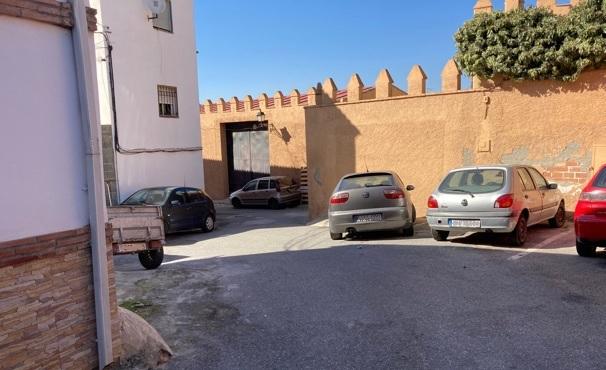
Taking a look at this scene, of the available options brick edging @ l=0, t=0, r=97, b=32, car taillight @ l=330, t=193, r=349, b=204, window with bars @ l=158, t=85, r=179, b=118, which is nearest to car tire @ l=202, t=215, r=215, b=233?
window with bars @ l=158, t=85, r=179, b=118

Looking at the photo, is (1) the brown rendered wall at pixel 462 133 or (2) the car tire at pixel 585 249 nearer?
(2) the car tire at pixel 585 249

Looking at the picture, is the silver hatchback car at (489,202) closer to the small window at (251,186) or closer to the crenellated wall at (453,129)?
the crenellated wall at (453,129)

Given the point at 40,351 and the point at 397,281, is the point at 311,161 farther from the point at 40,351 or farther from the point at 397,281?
the point at 40,351

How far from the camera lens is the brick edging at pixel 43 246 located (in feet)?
10.4

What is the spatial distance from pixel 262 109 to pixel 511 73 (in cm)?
1380

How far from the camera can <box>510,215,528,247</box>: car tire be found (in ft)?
26.9

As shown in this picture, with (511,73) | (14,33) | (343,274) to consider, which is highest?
(511,73)

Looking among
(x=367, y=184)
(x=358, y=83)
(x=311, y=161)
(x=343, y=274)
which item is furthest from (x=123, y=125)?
(x=343, y=274)

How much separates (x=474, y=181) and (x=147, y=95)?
11.5 m

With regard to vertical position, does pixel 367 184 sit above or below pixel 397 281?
above

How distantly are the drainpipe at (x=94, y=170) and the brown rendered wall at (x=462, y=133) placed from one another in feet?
32.7

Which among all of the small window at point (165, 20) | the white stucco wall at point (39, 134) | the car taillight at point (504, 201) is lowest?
the car taillight at point (504, 201)

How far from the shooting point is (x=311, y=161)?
1478 centimetres

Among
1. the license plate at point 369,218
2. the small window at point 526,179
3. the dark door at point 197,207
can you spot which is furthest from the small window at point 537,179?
the dark door at point 197,207
